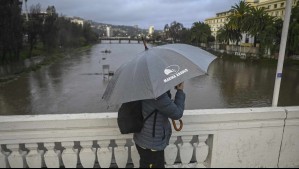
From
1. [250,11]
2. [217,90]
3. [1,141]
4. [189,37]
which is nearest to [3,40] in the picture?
[217,90]

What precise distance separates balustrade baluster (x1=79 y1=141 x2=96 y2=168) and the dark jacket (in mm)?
603

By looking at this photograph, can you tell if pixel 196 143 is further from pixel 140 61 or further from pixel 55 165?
pixel 55 165

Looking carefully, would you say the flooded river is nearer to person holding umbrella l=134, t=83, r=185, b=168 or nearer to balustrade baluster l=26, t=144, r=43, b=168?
balustrade baluster l=26, t=144, r=43, b=168

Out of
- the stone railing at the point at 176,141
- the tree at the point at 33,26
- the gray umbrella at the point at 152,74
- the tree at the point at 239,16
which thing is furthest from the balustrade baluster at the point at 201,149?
the tree at the point at 239,16

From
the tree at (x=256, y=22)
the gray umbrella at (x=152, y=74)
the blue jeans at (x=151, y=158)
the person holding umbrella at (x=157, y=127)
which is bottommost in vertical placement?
the blue jeans at (x=151, y=158)

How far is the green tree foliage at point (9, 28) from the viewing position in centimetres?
3334

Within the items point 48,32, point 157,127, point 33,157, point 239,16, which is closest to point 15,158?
point 33,157

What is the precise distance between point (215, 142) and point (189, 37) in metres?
98.5

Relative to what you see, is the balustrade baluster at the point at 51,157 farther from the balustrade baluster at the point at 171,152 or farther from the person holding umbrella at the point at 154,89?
the balustrade baluster at the point at 171,152

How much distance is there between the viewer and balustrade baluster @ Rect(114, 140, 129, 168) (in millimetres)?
3281

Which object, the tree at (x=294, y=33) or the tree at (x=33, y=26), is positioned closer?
the tree at (x=294, y=33)

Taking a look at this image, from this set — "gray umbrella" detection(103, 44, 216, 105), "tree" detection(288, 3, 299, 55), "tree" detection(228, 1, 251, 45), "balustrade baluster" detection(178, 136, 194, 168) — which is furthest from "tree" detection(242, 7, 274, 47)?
"gray umbrella" detection(103, 44, 216, 105)

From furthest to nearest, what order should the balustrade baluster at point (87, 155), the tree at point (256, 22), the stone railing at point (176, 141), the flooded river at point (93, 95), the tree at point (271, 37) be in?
the tree at point (256, 22) → the tree at point (271, 37) → the flooded river at point (93, 95) → the balustrade baluster at point (87, 155) → the stone railing at point (176, 141)

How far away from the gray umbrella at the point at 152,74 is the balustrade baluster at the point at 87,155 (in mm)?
630
